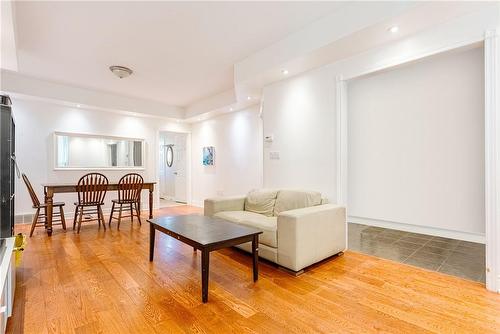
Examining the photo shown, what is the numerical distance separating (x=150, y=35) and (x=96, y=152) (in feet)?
11.5

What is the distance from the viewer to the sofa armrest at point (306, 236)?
2.35 metres

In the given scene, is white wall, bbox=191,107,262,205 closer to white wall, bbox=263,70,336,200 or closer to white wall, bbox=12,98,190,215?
white wall, bbox=263,70,336,200

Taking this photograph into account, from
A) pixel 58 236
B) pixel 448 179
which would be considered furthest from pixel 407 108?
Result: pixel 58 236

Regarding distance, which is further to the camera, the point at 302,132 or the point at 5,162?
the point at 302,132

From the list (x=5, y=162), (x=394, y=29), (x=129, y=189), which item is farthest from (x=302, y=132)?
(x=129, y=189)

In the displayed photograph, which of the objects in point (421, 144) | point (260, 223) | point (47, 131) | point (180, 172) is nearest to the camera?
point (260, 223)

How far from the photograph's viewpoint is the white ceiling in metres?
2.53

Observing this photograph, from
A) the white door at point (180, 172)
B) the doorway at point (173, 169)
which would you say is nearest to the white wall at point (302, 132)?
the doorway at point (173, 169)

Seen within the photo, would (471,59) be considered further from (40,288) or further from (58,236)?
(58,236)

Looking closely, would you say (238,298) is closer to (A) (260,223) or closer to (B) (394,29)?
(A) (260,223)

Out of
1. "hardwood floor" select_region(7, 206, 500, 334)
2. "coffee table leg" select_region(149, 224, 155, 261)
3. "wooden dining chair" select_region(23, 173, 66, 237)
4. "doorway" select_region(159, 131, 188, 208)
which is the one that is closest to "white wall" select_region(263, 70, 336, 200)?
"hardwood floor" select_region(7, 206, 500, 334)

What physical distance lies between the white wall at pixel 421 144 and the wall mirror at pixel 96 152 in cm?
481

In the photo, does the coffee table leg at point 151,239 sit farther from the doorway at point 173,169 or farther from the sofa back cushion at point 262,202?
the doorway at point 173,169

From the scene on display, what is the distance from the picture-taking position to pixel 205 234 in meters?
2.20
